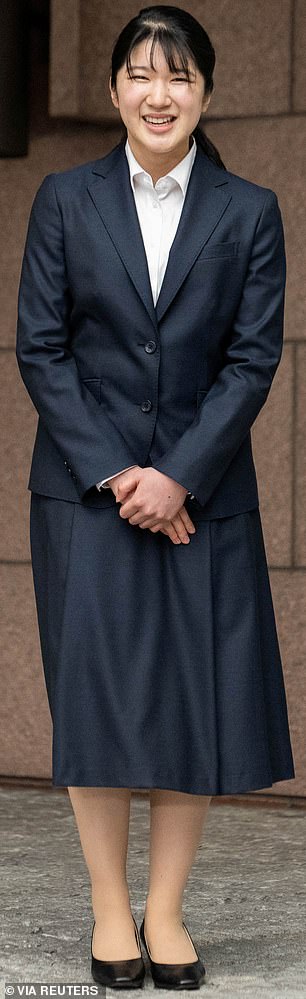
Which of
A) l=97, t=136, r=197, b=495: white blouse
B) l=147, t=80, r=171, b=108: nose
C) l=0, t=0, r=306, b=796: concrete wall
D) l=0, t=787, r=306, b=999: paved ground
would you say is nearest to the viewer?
l=147, t=80, r=171, b=108: nose

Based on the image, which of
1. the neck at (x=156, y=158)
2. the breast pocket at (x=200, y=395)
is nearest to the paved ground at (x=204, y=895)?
the breast pocket at (x=200, y=395)

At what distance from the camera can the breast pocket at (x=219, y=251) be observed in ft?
9.83

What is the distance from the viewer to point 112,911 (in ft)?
10.1

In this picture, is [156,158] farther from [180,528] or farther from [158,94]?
[180,528]

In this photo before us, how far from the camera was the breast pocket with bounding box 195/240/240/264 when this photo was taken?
2996mm

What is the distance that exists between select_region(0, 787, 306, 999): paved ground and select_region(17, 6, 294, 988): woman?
6.8 inches

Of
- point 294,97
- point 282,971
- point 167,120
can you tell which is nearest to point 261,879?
point 282,971

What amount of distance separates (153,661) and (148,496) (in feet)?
1.05

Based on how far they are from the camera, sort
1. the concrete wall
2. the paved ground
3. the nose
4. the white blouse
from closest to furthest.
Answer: the nose
the white blouse
the paved ground
the concrete wall

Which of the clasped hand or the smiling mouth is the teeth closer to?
the smiling mouth

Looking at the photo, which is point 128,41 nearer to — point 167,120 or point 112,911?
point 167,120

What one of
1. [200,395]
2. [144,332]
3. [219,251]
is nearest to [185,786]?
[200,395]

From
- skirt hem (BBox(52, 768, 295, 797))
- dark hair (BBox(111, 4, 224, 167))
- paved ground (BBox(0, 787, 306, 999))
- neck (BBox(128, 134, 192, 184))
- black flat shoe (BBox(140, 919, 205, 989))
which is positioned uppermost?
dark hair (BBox(111, 4, 224, 167))

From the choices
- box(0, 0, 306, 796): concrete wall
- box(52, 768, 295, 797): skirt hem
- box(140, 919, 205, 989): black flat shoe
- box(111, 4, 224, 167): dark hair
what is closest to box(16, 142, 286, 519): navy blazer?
box(111, 4, 224, 167): dark hair
